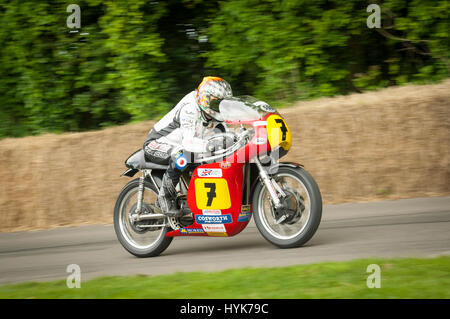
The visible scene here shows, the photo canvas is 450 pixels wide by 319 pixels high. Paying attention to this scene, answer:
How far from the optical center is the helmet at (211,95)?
675cm

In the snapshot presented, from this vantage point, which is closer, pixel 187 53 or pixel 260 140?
pixel 260 140

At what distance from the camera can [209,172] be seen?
684 centimetres

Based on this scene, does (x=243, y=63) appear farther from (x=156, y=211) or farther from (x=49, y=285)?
(x=49, y=285)

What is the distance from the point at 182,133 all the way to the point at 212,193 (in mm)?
740

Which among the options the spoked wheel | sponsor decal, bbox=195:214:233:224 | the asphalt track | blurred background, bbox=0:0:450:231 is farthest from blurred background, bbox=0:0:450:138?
sponsor decal, bbox=195:214:233:224

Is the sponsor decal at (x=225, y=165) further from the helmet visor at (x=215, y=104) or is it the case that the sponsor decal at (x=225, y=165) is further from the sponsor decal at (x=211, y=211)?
the helmet visor at (x=215, y=104)

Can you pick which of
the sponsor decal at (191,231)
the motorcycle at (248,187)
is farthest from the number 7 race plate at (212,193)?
the sponsor decal at (191,231)

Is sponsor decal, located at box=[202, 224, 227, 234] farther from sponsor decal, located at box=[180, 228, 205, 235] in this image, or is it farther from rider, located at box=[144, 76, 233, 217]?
rider, located at box=[144, 76, 233, 217]

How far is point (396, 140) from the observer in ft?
31.2

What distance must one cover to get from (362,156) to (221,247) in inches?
128

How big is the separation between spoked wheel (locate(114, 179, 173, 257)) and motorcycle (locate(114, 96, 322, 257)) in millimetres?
45

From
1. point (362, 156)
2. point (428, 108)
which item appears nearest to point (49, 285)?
point (362, 156)

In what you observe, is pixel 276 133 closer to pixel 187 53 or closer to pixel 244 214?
pixel 244 214

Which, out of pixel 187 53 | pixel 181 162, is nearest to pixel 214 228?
pixel 181 162
